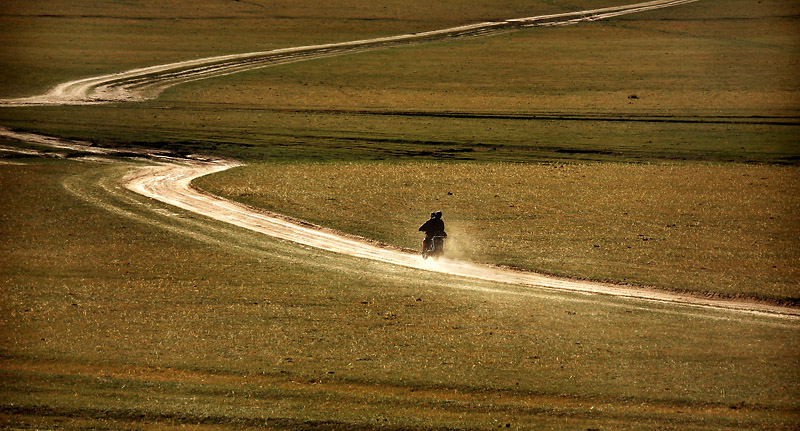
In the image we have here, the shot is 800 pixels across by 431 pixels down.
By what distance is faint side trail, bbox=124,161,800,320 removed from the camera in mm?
30703

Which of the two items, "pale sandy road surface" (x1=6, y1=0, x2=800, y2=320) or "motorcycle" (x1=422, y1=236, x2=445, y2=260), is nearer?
"pale sandy road surface" (x1=6, y1=0, x2=800, y2=320)

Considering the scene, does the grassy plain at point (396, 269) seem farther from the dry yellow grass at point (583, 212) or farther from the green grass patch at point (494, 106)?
the green grass patch at point (494, 106)

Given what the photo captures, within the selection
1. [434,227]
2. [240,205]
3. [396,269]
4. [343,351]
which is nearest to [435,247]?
[434,227]

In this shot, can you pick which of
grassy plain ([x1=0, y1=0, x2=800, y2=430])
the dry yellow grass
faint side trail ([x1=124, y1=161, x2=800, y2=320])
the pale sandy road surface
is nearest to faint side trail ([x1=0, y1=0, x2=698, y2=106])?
the pale sandy road surface

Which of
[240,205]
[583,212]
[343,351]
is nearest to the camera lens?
[343,351]

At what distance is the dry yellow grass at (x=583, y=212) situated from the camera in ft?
112

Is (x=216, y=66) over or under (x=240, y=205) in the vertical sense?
over

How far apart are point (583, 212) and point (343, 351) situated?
21.7m

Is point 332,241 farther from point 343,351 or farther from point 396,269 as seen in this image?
point 343,351

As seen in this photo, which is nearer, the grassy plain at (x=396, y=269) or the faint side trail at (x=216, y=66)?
the grassy plain at (x=396, y=269)

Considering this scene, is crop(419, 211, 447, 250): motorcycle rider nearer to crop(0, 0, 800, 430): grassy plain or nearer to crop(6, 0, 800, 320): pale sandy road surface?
crop(6, 0, 800, 320): pale sandy road surface

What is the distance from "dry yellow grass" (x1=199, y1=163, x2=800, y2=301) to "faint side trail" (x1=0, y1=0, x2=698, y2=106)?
28.5 metres

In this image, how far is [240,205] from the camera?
43.4m

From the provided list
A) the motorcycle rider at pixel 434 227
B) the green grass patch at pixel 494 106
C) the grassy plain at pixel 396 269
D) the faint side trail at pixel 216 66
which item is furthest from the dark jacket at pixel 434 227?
the faint side trail at pixel 216 66
